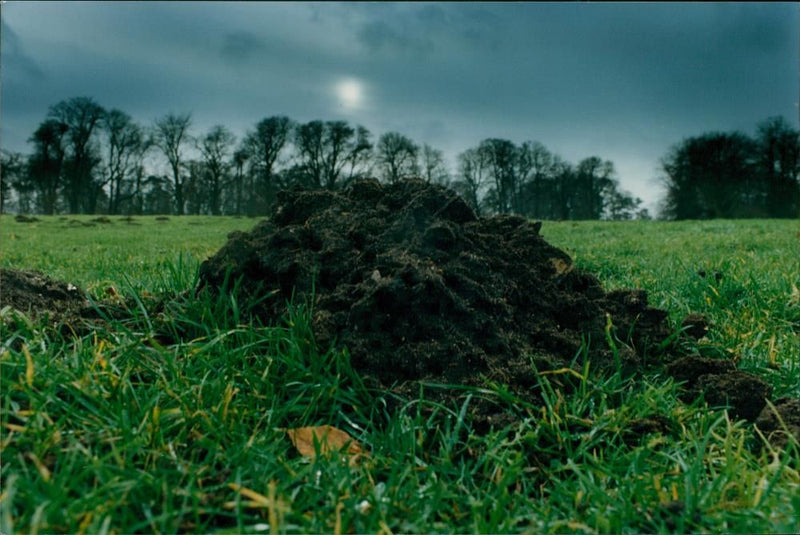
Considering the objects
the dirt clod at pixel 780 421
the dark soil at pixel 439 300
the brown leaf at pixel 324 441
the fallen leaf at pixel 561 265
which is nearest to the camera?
the brown leaf at pixel 324 441

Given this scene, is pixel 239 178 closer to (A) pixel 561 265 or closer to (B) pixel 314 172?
(B) pixel 314 172

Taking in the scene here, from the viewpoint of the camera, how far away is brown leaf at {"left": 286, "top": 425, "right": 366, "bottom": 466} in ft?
7.65

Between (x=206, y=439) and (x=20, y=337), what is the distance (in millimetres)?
1381

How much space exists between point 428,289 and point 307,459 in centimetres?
118

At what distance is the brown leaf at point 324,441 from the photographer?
2332 millimetres

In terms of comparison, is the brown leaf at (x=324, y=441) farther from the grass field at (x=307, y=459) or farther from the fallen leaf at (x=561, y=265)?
the fallen leaf at (x=561, y=265)

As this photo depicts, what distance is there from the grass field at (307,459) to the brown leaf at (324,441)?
49 mm

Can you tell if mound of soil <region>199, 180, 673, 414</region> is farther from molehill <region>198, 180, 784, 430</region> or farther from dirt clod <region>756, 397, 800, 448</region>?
dirt clod <region>756, 397, 800, 448</region>

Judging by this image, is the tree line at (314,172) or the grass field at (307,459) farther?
the tree line at (314,172)

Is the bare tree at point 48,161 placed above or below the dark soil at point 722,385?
above

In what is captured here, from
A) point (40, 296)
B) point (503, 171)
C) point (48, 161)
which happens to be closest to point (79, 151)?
point (48, 161)

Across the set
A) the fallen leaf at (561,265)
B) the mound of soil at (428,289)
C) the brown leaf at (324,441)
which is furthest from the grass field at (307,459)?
the fallen leaf at (561,265)

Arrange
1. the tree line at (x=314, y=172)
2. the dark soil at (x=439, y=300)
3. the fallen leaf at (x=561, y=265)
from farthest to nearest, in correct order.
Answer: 1. the tree line at (x=314, y=172)
2. the fallen leaf at (x=561, y=265)
3. the dark soil at (x=439, y=300)

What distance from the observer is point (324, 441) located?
236 cm
